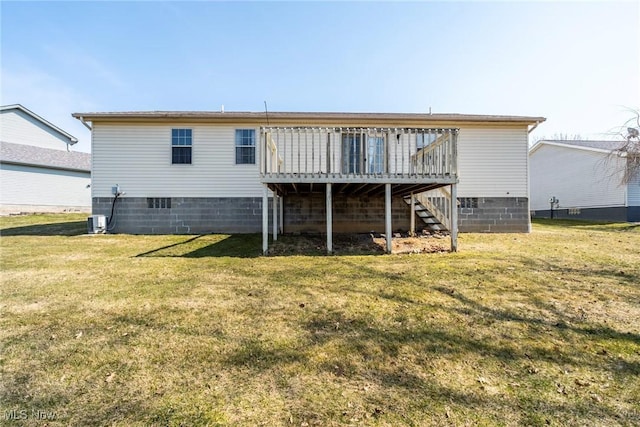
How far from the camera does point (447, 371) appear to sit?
101 inches

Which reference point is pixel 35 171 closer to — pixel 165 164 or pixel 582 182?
pixel 165 164

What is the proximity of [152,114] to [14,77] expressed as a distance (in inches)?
510

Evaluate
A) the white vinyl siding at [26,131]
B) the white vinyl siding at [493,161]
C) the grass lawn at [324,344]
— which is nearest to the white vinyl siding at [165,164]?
the white vinyl siding at [493,161]

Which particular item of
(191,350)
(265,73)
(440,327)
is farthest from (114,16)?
(440,327)

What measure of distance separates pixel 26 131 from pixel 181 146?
21.9 meters

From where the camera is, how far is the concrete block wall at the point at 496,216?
35.3 feet

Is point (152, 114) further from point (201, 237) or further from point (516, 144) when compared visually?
point (516, 144)

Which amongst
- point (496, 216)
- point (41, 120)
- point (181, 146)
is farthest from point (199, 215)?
point (41, 120)

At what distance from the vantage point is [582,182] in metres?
18.5

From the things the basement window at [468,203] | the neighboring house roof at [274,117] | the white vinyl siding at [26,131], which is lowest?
the basement window at [468,203]

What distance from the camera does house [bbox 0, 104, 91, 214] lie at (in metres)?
17.5

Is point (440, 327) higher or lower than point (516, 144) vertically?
lower

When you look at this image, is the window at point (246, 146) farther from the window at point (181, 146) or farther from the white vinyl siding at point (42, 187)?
the white vinyl siding at point (42, 187)
